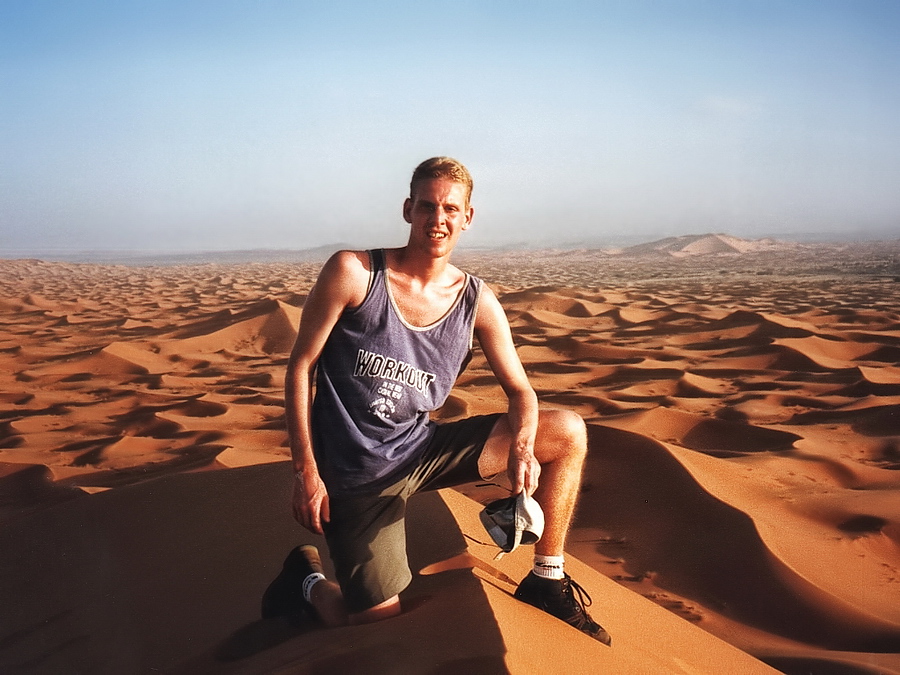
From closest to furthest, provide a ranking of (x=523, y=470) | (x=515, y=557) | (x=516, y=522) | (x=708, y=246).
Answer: (x=516, y=522) < (x=523, y=470) < (x=515, y=557) < (x=708, y=246)

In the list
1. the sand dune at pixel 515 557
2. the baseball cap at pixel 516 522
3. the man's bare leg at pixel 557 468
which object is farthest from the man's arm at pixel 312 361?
the man's bare leg at pixel 557 468

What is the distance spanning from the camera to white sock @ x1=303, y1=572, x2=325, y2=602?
2.47 metres

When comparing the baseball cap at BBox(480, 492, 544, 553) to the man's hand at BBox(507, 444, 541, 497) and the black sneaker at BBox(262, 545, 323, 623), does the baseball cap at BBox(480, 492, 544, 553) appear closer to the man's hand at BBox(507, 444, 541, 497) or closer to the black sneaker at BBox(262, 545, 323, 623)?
the man's hand at BBox(507, 444, 541, 497)

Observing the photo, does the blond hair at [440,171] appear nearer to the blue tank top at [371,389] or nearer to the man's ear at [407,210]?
the man's ear at [407,210]

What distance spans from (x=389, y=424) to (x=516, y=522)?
1.63 ft

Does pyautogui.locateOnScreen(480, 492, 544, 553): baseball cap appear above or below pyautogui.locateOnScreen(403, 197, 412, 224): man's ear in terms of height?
below

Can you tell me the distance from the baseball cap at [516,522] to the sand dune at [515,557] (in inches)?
6.7

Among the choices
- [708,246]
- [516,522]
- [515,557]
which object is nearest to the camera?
[516,522]

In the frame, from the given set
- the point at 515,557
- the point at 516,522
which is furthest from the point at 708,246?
the point at 516,522

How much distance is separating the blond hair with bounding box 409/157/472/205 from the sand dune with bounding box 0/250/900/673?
4.01ft

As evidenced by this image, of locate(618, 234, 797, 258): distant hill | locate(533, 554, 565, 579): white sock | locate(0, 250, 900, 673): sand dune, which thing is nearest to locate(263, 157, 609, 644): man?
locate(533, 554, 565, 579): white sock

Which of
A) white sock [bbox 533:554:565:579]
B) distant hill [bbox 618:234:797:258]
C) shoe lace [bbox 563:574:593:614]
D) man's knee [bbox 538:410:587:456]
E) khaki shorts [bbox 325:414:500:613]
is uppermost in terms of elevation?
man's knee [bbox 538:410:587:456]

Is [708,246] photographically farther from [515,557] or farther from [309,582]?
[309,582]

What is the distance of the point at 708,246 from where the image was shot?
5434cm
